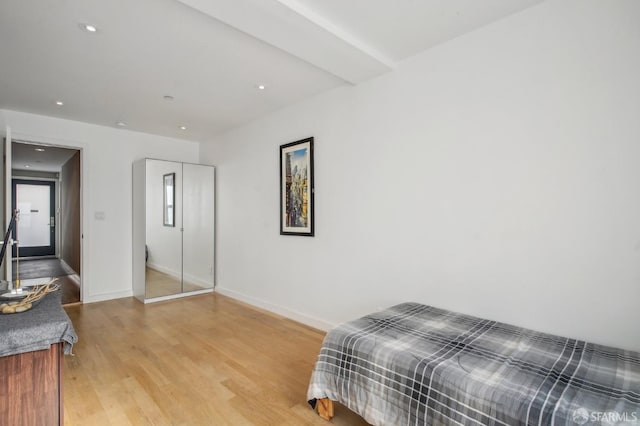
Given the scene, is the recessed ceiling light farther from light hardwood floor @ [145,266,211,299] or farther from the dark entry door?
the dark entry door

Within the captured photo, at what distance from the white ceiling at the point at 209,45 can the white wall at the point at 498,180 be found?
0.31 m

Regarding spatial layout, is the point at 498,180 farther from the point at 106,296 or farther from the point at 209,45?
the point at 106,296

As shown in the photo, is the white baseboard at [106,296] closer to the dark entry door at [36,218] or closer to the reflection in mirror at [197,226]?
the reflection in mirror at [197,226]

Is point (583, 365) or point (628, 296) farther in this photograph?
point (628, 296)

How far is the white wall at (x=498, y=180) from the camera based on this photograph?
1.80m

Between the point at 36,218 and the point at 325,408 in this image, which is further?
the point at 36,218

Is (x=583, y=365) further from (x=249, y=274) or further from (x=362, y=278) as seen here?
(x=249, y=274)

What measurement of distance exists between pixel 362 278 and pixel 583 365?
5.84ft

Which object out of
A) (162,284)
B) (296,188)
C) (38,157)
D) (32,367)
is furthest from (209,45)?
(38,157)

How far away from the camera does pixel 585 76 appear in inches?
74.1

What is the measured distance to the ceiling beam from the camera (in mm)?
1887

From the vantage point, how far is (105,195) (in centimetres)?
477

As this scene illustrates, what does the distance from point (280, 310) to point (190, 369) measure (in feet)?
4.89

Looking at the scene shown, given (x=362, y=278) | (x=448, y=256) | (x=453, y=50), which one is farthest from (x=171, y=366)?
(x=453, y=50)
